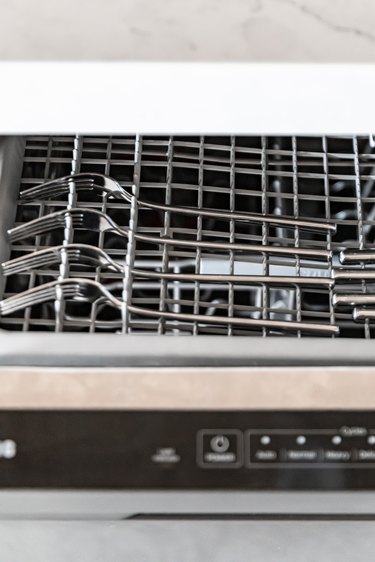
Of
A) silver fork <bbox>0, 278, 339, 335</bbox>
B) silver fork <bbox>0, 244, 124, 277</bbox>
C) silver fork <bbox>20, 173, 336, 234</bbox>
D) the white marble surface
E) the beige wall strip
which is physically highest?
the white marble surface

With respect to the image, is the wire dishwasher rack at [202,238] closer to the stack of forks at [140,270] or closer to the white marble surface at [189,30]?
the stack of forks at [140,270]

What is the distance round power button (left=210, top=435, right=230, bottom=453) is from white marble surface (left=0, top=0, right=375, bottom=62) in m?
0.21

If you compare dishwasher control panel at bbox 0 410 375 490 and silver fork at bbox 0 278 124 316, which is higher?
silver fork at bbox 0 278 124 316

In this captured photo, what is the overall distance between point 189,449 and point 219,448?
0.02 m

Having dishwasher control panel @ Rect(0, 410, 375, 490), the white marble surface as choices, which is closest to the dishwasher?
dishwasher control panel @ Rect(0, 410, 375, 490)

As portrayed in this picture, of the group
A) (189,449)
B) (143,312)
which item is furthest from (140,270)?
(189,449)

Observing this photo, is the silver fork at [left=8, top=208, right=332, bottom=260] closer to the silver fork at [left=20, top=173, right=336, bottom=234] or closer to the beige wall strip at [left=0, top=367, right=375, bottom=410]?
the silver fork at [left=20, top=173, right=336, bottom=234]

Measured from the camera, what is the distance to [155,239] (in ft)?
1.85

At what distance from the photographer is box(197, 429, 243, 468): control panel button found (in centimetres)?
45

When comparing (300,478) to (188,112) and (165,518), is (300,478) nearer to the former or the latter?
(165,518)

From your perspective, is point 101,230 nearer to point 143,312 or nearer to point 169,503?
point 143,312

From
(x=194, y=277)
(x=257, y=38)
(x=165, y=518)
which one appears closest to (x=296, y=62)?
(x=257, y=38)

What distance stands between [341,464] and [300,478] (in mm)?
24

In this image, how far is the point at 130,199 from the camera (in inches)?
23.1
